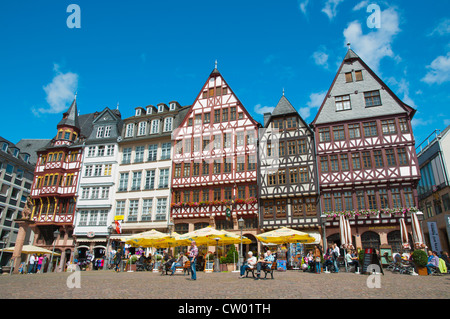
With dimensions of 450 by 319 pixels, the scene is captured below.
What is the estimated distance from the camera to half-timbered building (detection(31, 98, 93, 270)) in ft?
112

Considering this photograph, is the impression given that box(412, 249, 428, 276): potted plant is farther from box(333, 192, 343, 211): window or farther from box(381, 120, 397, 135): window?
box(381, 120, 397, 135): window

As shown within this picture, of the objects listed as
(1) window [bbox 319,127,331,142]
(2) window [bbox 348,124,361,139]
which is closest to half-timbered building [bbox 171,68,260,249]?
(1) window [bbox 319,127,331,142]

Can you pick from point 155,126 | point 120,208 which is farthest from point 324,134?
point 120,208

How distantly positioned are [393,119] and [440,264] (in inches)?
529

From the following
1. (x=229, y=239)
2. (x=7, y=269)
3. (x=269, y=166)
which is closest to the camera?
(x=229, y=239)

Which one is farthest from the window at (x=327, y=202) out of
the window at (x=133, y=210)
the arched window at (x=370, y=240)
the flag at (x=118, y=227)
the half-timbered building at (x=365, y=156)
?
the flag at (x=118, y=227)

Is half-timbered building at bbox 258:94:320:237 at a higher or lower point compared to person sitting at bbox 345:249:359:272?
higher

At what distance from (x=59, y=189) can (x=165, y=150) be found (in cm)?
1225

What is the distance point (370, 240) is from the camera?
24625mm

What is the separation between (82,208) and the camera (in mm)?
34094

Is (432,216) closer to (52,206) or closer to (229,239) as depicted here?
(229,239)

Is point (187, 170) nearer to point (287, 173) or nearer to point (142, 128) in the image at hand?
point (142, 128)

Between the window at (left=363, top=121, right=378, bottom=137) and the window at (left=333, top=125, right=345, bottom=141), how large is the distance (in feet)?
5.56
